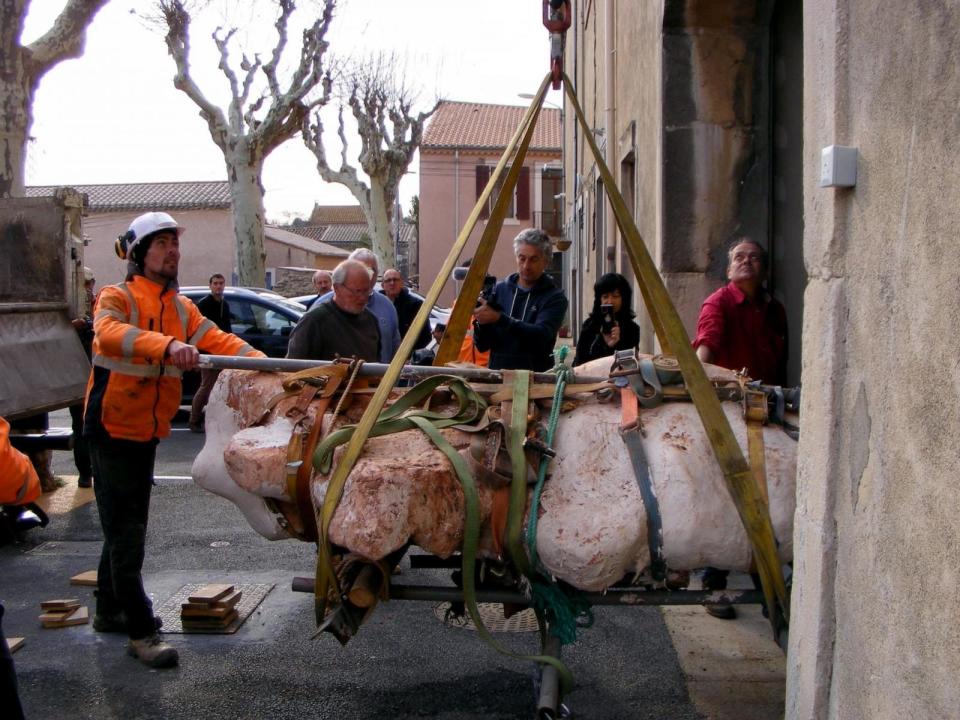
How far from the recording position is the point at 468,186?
128ft

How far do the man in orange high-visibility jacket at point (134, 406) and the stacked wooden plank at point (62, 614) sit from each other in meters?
0.60

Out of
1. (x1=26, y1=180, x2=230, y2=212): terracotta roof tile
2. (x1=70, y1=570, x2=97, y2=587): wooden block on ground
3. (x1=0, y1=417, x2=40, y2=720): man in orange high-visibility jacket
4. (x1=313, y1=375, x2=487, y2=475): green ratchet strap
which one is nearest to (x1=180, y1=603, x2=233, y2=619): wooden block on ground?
(x1=70, y1=570, x2=97, y2=587): wooden block on ground

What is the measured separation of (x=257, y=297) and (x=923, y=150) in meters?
10.3

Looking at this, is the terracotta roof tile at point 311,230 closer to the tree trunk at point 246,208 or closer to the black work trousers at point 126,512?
the tree trunk at point 246,208

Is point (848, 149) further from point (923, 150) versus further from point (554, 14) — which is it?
point (554, 14)

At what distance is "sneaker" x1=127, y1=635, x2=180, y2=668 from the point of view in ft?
12.8

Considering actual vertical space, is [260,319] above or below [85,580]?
above

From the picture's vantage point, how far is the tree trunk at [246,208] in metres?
21.0

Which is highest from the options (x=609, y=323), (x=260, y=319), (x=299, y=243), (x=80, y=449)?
(x=299, y=243)

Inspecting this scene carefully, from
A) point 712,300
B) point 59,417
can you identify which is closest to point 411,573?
point 712,300

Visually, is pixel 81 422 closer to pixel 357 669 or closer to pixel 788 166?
pixel 357 669

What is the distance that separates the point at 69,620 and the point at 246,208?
1777cm

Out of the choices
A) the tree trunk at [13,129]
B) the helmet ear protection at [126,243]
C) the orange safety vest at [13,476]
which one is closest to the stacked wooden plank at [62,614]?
the helmet ear protection at [126,243]

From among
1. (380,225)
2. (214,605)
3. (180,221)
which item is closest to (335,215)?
(180,221)
